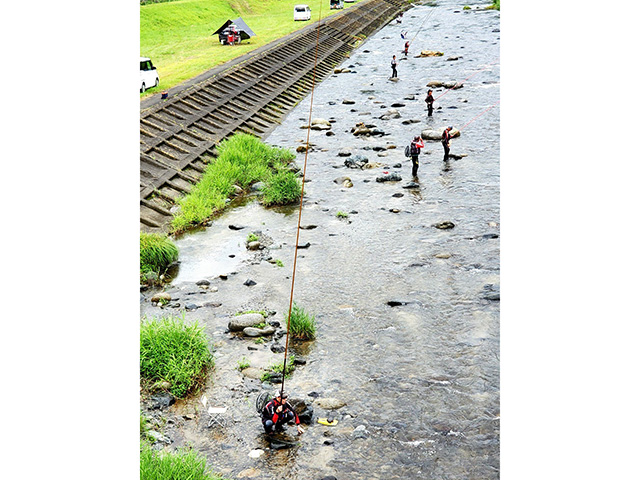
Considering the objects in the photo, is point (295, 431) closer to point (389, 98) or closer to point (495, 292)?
point (495, 292)

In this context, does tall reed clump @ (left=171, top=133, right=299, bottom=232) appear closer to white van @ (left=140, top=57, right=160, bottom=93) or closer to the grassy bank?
white van @ (left=140, top=57, right=160, bottom=93)

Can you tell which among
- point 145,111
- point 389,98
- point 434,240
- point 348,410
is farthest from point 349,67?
point 348,410

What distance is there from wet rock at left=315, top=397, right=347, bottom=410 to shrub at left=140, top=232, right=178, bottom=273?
21.3 ft

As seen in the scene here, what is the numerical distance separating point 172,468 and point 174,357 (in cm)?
329

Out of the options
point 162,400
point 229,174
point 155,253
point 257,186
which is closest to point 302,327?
point 162,400

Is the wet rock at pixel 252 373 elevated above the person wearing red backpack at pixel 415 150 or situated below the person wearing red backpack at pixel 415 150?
below

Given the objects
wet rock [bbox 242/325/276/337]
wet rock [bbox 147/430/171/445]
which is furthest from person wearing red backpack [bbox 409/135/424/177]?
wet rock [bbox 147/430/171/445]

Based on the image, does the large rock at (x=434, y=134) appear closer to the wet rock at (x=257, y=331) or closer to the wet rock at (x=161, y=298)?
the wet rock at (x=161, y=298)

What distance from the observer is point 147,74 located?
86.5ft

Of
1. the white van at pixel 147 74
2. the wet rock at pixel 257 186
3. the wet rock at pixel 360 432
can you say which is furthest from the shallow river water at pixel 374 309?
the white van at pixel 147 74

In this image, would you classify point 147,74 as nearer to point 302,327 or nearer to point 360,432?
point 302,327

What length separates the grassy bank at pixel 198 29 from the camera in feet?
108

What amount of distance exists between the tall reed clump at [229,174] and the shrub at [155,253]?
165 centimetres

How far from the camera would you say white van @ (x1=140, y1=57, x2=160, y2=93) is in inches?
1029
